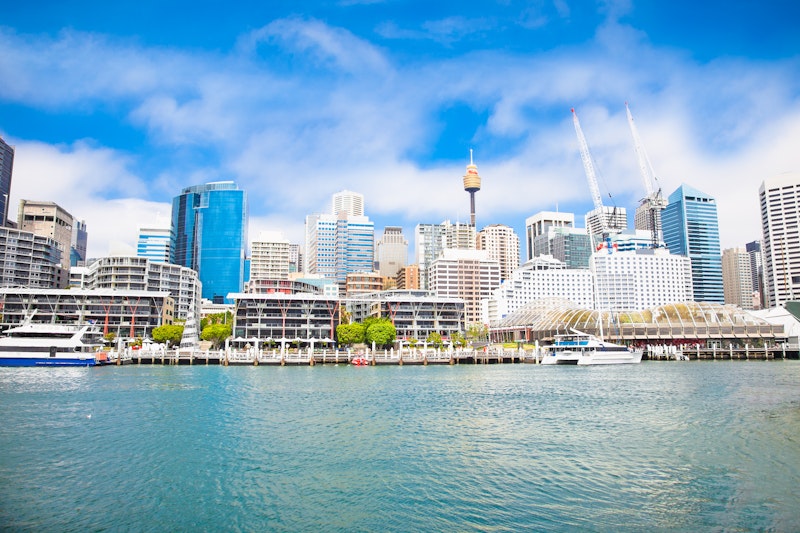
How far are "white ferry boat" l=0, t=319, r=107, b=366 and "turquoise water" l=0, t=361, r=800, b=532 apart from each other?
45127 millimetres

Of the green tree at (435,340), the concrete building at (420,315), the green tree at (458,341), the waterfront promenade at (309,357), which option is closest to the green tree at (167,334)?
the waterfront promenade at (309,357)

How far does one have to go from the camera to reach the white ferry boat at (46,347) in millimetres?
99750

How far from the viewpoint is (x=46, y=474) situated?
2978cm

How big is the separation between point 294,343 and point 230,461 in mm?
133354

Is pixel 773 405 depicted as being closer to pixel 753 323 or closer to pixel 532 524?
pixel 532 524

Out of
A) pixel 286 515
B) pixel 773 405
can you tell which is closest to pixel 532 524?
pixel 286 515

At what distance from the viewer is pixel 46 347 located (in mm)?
101625

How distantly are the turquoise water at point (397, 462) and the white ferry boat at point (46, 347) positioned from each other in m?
45.1

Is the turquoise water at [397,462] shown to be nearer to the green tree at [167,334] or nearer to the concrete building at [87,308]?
the green tree at [167,334]

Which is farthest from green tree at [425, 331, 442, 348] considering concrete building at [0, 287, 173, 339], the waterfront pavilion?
concrete building at [0, 287, 173, 339]

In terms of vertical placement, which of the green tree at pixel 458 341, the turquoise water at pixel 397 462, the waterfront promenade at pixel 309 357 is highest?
the green tree at pixel 458 341

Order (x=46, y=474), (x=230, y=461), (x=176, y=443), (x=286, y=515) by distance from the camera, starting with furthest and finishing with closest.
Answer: (x=176, y=443), (x=230, y=461), (x=46, y=474), (x=286, y=515)

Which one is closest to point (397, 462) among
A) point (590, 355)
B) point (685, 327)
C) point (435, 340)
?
point (590, 355)

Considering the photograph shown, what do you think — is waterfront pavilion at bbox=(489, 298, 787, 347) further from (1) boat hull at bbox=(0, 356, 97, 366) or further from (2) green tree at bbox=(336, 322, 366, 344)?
(1) boat hull at bbox=(0, 356, 97, 366)
